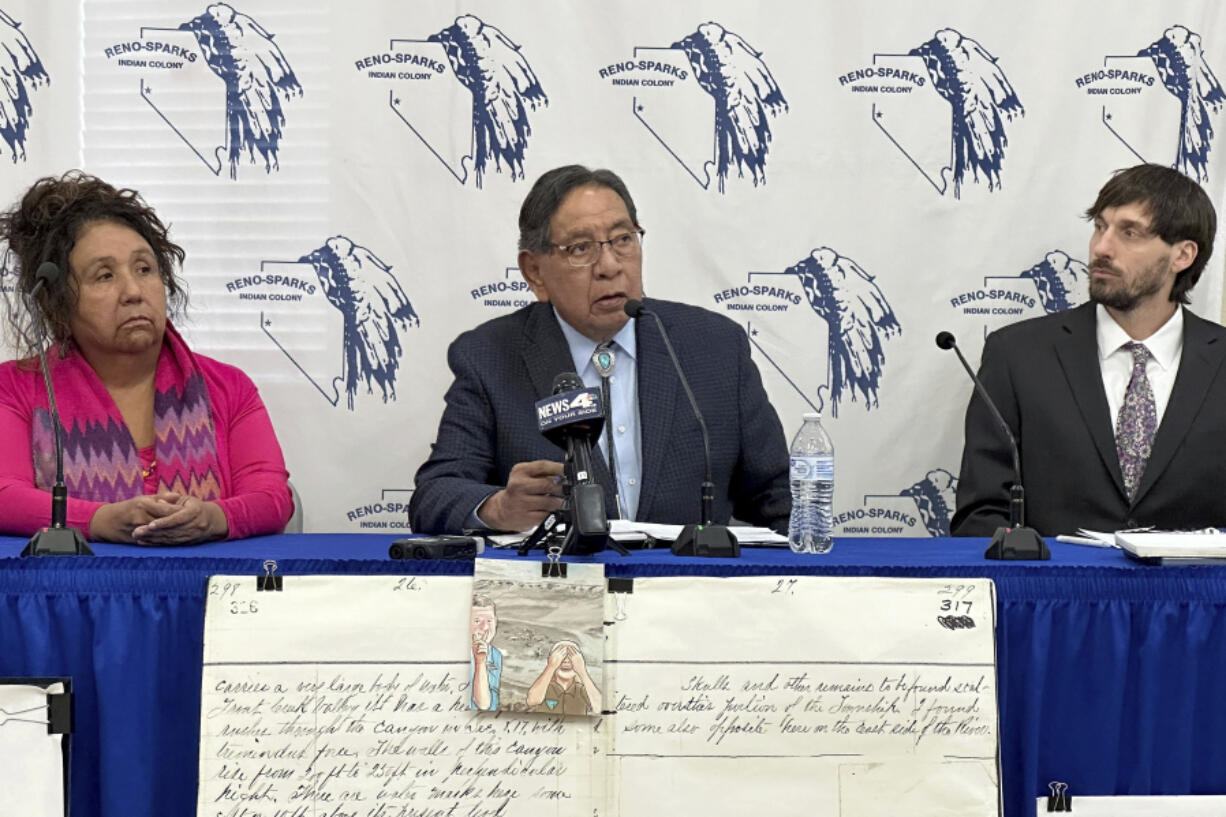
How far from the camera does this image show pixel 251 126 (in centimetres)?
314

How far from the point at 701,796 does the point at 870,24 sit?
221 centimetres

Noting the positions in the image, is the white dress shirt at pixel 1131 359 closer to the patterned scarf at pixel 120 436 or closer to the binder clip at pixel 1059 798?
the binder clip at pixel 1059 798

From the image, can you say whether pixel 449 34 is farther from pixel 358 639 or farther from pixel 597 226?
pixel 358 639

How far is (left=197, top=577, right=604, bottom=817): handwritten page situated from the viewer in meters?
1.56

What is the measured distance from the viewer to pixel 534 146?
10.3 feet

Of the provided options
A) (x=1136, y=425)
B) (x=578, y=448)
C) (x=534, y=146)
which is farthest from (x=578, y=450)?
(x=1136, y=425)

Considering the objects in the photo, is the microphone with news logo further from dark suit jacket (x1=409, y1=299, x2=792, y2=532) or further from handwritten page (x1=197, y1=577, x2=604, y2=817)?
dark suit jacket (x1=409, y1=299, x2=792, y2=532)

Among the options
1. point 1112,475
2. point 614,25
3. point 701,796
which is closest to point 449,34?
point 614,25

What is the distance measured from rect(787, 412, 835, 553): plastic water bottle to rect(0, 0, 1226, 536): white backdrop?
98 centimetres

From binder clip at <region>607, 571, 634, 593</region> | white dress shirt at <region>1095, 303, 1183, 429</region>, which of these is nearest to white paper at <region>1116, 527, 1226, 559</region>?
binder clip at <region>607, 571, 634, 593</region>

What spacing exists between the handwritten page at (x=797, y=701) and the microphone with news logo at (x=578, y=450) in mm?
134

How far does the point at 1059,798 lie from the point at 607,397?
42.7 inches

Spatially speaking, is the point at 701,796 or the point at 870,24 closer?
the point at 701,796

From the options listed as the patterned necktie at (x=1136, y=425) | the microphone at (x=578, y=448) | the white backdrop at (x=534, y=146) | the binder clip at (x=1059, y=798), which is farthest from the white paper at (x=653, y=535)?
the patterned necktie at (x=1136, y=425)
